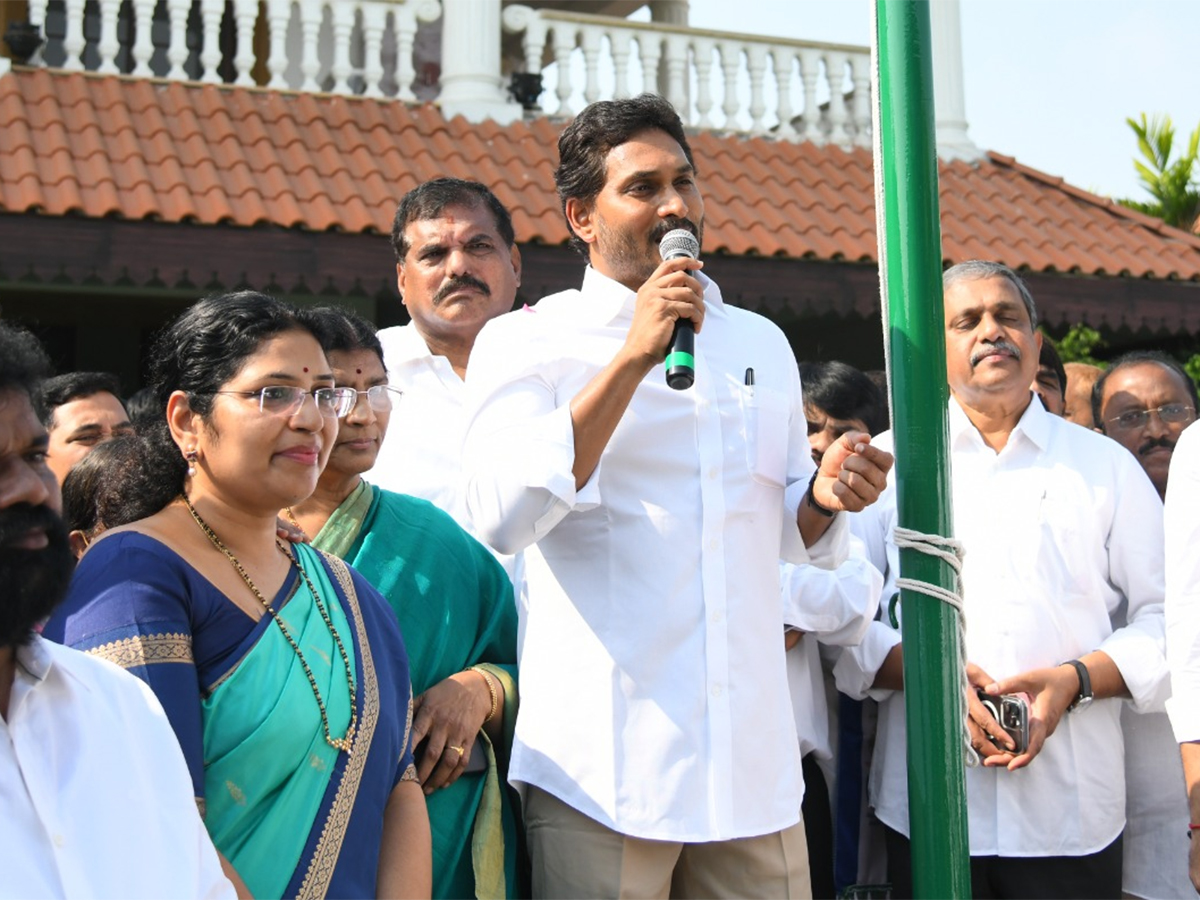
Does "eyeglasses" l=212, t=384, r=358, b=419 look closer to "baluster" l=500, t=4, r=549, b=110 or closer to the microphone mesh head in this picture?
the microphone mesh head

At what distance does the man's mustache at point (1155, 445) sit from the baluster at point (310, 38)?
5717 mm

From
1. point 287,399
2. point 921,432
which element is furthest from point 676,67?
point 287,399

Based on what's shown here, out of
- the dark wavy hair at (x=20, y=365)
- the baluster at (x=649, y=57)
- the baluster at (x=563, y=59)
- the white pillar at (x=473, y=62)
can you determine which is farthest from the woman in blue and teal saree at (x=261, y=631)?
the baluster at (x=649, y=57)

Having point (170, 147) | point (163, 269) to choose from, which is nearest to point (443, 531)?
point (163, 269)

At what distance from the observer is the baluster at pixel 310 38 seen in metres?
8.66

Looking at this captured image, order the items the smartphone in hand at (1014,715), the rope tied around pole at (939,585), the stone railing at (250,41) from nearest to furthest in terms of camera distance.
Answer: the rope tied around pole at (939,585) < the smartphone in hand at (1014,715) < the stone railing at (250,41)

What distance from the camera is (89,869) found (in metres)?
1.91

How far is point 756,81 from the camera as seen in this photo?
9500mm

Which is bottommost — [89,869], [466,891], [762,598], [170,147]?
[466,891]

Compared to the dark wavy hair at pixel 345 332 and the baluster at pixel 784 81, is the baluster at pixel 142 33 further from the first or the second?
the dark wavy hair at pixel 345 332

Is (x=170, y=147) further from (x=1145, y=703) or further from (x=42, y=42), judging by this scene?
(x=1145, y=703)

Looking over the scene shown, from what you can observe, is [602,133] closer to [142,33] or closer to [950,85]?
[142,33]

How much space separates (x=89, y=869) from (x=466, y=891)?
115cm

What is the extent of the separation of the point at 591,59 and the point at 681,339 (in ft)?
22.9
